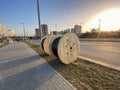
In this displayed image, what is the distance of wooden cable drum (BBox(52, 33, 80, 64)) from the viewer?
625 centimetres

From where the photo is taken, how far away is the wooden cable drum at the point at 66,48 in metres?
6.25

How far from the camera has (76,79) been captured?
4.43m

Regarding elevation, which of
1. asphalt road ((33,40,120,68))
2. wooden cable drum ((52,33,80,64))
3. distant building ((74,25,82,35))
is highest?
distant building ((74,25,82,35))

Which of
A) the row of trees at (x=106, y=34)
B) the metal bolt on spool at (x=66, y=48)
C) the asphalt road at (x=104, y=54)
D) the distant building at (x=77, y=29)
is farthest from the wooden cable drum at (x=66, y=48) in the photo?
the distant building at (x=77, y=29)

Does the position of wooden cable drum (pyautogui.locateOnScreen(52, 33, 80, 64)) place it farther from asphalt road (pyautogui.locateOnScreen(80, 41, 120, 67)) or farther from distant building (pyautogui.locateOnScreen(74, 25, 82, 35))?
distant building (pyautogui.locateOnScreen(74, 25, 82, 35))

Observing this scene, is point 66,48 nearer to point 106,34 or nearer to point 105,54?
point 105,54

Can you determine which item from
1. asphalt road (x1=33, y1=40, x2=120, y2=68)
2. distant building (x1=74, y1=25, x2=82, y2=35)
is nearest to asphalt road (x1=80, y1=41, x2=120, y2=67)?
asphalt road (x1=33, y1=40, x2=120, y2=68)

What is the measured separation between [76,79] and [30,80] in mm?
1774

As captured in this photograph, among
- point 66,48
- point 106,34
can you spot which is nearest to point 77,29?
point 106,34

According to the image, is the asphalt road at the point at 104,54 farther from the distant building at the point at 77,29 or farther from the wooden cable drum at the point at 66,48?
the distant building at the point at 77,29

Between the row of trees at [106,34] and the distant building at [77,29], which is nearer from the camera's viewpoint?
the row of trees at [106,34]

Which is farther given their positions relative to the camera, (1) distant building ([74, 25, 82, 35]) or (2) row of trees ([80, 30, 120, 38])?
(1) distant building ([74, 25, 82, 35])

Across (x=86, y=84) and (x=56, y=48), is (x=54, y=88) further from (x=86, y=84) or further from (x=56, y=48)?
(x=56, y=48)

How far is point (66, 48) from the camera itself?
6.49m
